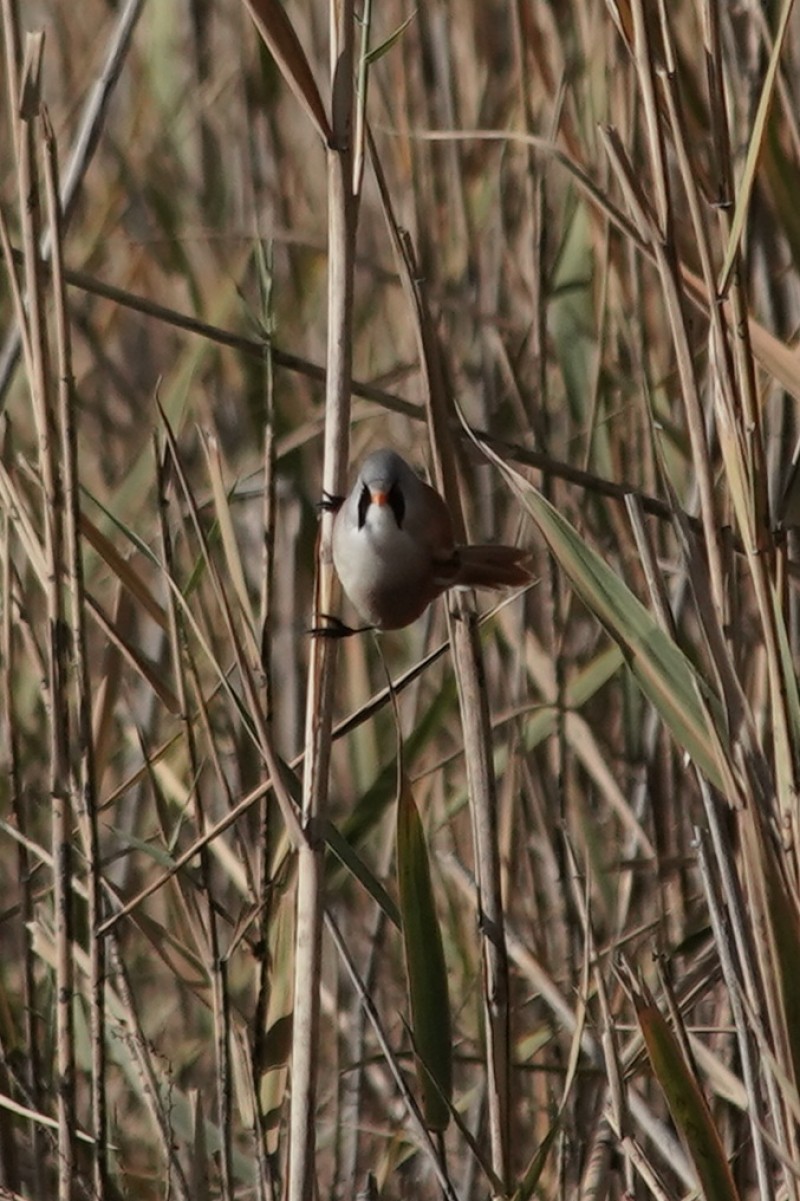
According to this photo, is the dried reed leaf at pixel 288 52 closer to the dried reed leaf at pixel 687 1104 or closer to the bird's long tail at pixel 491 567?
the bird's long tail at pixel 491 567

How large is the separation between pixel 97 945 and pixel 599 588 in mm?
432

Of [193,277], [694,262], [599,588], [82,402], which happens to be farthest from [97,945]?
[82,402]

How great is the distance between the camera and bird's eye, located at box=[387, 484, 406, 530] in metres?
1.16

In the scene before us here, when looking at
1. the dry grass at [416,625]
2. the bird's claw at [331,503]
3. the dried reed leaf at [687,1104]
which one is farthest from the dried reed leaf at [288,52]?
the dried reed leaf at [687,1104]

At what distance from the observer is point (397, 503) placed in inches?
46.2

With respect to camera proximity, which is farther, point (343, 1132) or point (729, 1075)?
point (343, 1132)

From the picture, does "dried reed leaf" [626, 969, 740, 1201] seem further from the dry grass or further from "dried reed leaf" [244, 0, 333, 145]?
"dried reed leaf" [244, 0, 333, 145]

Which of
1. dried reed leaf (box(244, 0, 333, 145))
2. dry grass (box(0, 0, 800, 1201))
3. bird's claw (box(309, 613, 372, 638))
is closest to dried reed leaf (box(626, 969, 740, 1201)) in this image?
dry grass (box(0, 0, 800, 1201))

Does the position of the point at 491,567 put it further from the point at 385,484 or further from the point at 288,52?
the point at 288,52

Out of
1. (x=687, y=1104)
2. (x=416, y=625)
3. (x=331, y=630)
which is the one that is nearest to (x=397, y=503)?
(x=331, y=630)

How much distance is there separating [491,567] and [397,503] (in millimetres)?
97

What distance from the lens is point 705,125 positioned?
1405 mm

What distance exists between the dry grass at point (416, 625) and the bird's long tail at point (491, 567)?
46mm

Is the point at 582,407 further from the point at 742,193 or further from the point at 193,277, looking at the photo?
the point at 742,193
